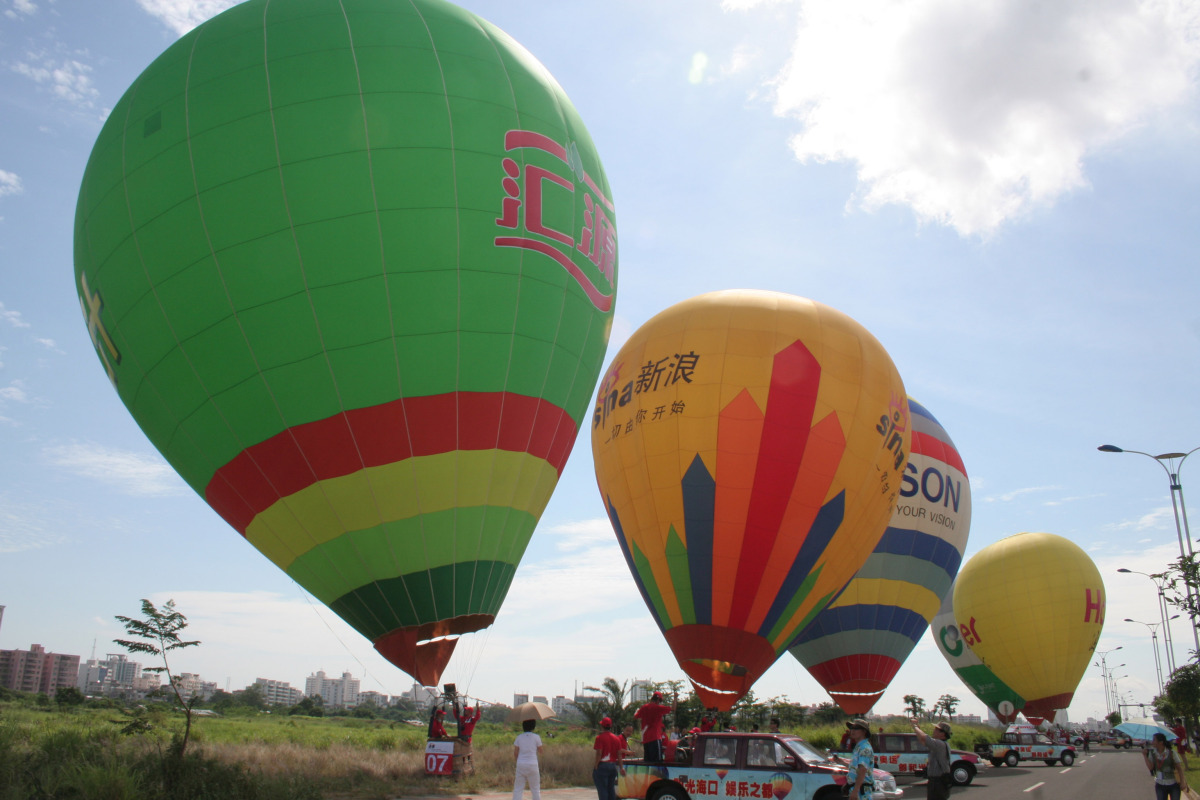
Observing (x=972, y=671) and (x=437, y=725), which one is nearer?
(x=437, y=725)

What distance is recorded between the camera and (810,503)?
15617mm

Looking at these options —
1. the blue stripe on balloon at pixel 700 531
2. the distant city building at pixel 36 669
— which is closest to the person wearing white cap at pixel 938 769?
the blue stripe on balloon at pixel 700 531

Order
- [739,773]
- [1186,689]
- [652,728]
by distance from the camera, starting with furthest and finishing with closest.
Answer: [1186,689] < [652,728] < [739,773]

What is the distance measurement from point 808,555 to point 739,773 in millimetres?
5627

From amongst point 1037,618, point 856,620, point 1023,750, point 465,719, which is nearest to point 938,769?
point 465,719

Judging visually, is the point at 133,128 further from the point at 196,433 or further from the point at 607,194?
the point at 607,194

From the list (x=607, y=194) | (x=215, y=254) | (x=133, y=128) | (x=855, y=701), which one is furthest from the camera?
(x=855, y=701)

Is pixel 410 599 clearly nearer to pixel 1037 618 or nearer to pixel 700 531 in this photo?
pixel 700 531

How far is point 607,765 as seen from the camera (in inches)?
433

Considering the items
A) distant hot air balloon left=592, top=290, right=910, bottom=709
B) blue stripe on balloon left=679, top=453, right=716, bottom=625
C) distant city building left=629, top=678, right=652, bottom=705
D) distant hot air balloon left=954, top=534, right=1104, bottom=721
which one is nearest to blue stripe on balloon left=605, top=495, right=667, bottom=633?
distant hot air balloon left=592, top=290, right=910, bottom=709

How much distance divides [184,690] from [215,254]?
6.58 meters

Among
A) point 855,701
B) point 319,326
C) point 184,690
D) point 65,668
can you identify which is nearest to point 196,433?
point 319,326

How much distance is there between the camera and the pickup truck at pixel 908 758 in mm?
20625

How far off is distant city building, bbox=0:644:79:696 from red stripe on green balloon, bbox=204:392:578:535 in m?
153
